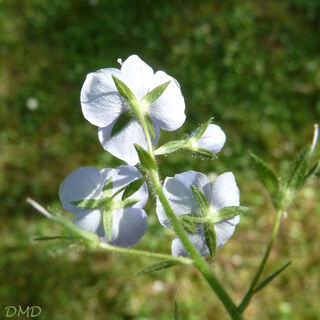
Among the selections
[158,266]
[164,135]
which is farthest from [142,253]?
[164,135]

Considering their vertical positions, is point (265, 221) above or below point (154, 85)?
below

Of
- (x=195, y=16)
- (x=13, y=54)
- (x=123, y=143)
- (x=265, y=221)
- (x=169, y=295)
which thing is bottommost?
(x=169, y=295)

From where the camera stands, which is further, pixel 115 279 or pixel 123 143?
pixel 115 279

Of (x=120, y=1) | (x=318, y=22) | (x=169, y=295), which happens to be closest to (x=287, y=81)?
(x=318, y=22)

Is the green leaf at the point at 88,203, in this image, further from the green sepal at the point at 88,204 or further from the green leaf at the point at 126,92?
the green leaf at the point at 126,92

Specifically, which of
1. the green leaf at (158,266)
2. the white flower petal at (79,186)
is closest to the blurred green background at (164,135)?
the white flower petal at (79,186)

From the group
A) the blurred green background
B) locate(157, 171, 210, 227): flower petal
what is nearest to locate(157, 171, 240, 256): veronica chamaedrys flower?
locate(157, 171, 210, 227): flower petal

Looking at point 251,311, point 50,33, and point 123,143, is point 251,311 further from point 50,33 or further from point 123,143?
point 50,33

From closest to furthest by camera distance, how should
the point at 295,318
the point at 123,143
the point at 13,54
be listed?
the point at 123,143 → the point at 295,318 → the point at 13,54
